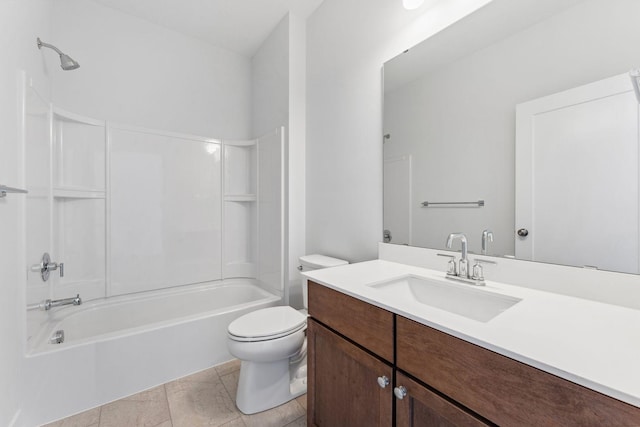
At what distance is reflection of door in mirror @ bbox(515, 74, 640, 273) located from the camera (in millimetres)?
838

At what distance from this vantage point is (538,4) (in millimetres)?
1021

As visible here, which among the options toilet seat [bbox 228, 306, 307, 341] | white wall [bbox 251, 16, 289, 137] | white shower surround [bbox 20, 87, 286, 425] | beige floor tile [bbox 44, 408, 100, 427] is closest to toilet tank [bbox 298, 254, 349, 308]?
toilet seat [bbox 228, 306, 307, 341]

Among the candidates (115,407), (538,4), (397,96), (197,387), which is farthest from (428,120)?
(115,407)

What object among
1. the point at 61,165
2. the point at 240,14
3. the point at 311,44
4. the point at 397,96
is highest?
the point at 240,14

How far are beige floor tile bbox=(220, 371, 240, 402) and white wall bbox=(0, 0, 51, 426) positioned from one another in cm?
97

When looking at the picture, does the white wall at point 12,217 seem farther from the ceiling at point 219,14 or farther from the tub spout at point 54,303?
the ceiling at point 219,14

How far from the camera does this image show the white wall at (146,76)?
2068 mm

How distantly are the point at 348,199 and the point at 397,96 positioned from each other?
0.71 m

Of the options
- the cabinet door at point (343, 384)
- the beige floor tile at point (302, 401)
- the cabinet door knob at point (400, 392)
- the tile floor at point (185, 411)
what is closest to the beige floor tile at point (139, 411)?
the tile floor at point (185, 411)

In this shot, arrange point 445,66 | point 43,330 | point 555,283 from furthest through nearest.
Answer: point 43,330 → point 445,66 → point 555,283

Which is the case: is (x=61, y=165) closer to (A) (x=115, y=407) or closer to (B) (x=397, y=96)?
(A) (x=115, y=407)

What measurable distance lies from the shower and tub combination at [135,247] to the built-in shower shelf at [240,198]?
0.04 ft

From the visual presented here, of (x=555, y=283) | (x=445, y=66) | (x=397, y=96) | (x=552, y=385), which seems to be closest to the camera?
(x=552, y=385)

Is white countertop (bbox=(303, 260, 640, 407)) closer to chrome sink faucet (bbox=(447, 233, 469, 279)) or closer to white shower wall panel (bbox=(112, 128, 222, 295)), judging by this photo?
chrome sink faucet (bbox=(447, 233, 469, 279))
